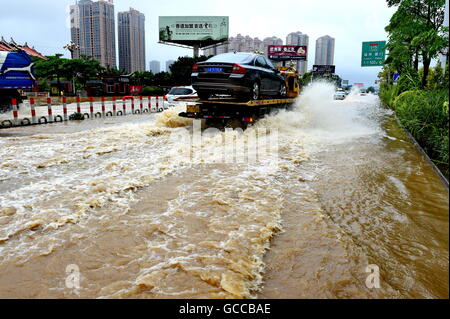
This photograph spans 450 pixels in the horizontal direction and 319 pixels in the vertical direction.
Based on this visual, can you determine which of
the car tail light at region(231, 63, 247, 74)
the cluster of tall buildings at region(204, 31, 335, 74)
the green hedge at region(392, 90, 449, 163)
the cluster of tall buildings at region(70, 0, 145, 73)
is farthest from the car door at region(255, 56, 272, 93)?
the cluster of tall buildings at region(204, 31, 335, 74)

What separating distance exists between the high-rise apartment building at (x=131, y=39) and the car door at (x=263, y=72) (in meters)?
54.2

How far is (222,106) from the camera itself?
367 inches

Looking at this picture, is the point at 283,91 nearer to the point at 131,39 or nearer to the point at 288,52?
the point at 288,52

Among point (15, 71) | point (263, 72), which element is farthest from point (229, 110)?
point (15, 71)

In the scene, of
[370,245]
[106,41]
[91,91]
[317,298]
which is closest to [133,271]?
[317,298]

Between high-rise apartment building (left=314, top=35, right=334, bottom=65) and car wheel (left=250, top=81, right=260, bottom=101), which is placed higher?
high-rise apartment building (left=314, top=35, right=334, bottom=65)

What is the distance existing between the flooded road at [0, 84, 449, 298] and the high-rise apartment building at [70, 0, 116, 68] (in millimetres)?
48564

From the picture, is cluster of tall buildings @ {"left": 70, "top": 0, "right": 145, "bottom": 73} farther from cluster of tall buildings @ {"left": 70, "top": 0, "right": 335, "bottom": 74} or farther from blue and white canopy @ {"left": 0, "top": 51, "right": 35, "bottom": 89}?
blue and white canopy @ {"left": 0, "top": 51, "right": 35, "bottom": 89}

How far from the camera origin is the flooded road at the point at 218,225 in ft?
Answer: 8.48

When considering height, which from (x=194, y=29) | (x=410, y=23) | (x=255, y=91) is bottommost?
(x=255, y=91)

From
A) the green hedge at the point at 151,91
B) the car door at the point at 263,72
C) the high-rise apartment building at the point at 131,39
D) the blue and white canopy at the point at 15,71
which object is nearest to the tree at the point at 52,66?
the green hedge at the point at 151,91

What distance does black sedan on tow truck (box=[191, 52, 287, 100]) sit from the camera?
27.3 feet

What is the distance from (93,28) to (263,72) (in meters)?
51.1

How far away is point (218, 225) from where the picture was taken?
11.6 feet
